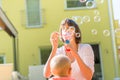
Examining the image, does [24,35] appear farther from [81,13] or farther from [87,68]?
[87,68]

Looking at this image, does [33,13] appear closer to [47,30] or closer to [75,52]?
[47,30]

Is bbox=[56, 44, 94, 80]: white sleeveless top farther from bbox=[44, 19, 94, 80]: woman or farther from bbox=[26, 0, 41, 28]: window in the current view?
bbox=[26, 0, 41, 28]: window

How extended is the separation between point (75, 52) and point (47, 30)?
39.9ft

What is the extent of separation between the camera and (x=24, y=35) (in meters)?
14.1

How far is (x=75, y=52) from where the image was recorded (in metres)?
2.00

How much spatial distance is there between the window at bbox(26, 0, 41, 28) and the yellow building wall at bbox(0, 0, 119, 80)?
16cm

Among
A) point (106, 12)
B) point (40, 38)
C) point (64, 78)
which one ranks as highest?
point (106, 12)

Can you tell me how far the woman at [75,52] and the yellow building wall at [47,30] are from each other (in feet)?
38.9

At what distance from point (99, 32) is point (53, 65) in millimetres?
12327

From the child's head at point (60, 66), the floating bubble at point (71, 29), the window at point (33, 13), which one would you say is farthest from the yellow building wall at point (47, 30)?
the child's head at point (60, 66)

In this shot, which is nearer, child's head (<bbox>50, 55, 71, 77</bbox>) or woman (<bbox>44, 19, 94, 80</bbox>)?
child's head (<bbox>50, 55, 71, 77</bbox>)

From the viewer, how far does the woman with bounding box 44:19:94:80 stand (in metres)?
2.02

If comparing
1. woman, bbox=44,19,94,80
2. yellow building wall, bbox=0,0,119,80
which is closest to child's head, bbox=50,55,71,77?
woman, bbox=44,19,94,80

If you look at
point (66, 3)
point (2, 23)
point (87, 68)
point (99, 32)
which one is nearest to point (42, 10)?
point (66, 3)
